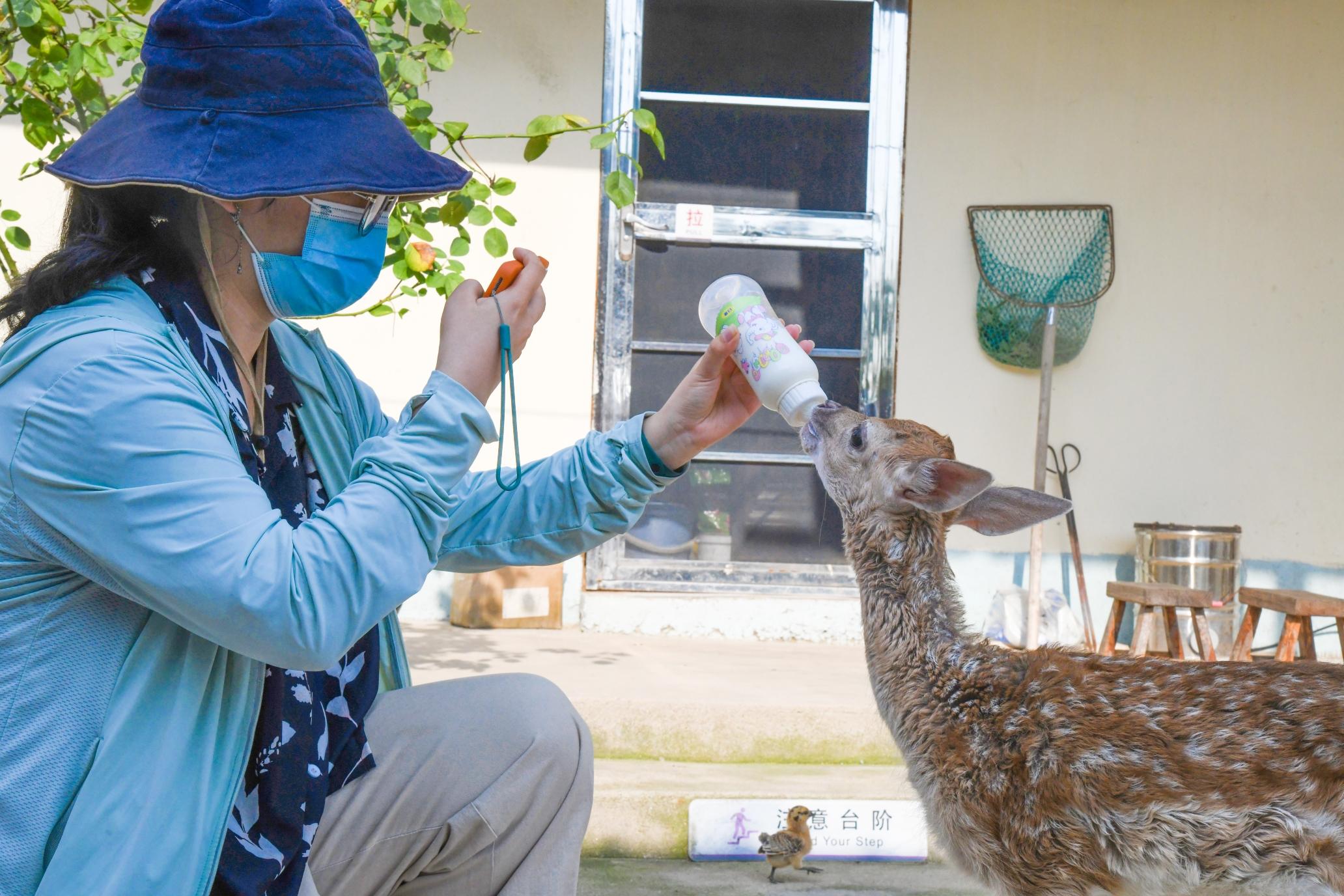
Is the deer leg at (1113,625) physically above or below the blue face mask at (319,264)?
below

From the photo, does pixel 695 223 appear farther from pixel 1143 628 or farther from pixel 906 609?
pixel 906 609

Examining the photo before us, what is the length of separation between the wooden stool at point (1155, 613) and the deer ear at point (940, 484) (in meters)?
3.03

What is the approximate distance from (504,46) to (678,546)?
9.09 feet

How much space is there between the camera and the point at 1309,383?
22.1 ft

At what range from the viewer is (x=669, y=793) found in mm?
4199

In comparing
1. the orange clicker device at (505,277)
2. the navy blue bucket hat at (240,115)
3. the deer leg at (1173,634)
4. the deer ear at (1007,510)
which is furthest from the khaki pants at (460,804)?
the deer leg at (1173,634)

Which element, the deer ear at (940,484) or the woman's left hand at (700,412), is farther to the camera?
the deer ear at (940,484)

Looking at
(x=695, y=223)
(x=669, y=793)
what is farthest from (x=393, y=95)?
(x=695, y=223)

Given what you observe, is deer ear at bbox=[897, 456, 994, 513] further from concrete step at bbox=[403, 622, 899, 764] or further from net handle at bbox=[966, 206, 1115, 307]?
net handle at bbox=[966, 206, 1115, 307]

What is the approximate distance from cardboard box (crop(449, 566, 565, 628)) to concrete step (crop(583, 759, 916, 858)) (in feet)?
5.29

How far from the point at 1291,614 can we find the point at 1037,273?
7.14 ft

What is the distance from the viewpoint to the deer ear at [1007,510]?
9.72 ft

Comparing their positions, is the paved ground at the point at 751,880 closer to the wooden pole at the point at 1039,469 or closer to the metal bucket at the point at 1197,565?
the wooden pole at the point at 1039,469

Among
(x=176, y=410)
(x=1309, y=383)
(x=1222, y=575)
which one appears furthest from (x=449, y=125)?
(x=1309, y=383)
